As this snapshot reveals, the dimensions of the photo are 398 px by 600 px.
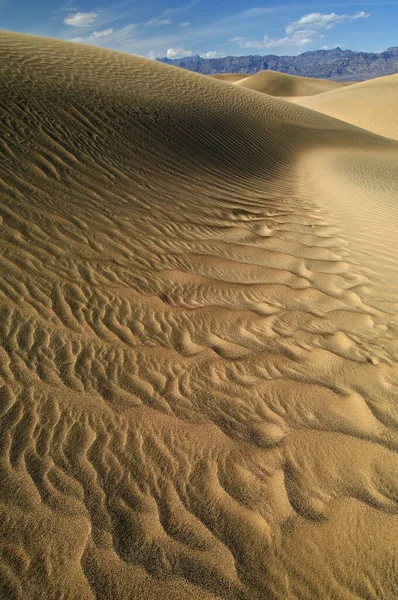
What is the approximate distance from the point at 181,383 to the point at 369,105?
29896mm

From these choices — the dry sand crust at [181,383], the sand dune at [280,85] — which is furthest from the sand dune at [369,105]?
the sand dune at [280,85]

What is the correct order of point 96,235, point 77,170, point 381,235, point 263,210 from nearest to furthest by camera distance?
point 96,235
point 77,170
point 381,235
point 263,210

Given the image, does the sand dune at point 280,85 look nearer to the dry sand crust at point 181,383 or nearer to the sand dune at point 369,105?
the sand dune at point 369,105

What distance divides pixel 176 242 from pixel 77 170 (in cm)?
166

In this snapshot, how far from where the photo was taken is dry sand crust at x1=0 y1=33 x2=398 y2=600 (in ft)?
5.66

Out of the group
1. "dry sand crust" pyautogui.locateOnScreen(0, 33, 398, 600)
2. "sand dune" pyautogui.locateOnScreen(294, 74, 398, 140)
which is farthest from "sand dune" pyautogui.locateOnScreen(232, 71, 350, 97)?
"dry sand crust" pyautogui.locateOnScreen(0, 33, 398, 600)

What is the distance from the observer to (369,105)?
88.1 feet

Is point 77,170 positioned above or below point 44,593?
above

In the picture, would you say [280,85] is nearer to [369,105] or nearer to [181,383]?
[369,105]

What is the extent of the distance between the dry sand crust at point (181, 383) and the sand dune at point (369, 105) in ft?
69.8

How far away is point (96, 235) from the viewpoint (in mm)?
4016

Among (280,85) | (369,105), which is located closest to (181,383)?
(369,105)

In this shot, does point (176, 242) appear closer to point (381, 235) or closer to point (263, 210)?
point (263, 210)

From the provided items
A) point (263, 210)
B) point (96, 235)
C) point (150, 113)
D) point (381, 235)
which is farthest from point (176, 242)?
point (150, 113)
